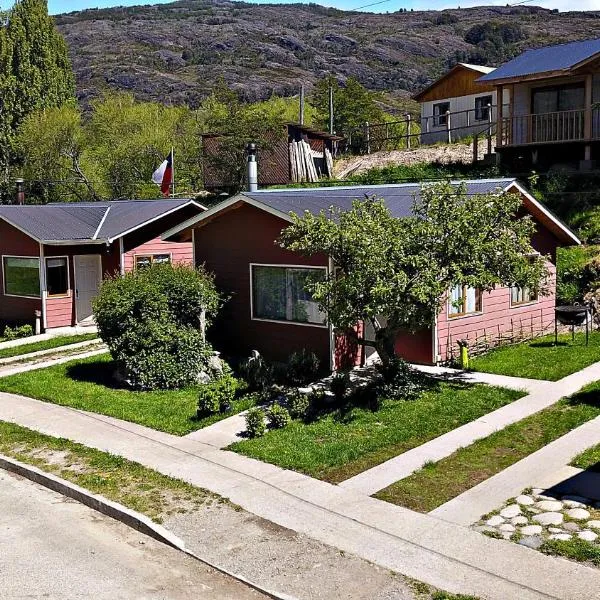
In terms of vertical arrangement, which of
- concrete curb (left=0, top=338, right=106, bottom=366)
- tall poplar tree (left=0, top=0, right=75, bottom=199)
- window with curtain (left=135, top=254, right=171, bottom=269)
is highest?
tall poplar tree (left=0, top=0, right=75, bottom=199)

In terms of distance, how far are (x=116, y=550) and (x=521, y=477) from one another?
5.22 m

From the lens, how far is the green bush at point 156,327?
16.5 metres

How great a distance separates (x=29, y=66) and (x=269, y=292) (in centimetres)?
5048

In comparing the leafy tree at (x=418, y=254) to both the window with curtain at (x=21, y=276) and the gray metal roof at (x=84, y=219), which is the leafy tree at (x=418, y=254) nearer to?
the gray metal roof at (x=84, y=219)

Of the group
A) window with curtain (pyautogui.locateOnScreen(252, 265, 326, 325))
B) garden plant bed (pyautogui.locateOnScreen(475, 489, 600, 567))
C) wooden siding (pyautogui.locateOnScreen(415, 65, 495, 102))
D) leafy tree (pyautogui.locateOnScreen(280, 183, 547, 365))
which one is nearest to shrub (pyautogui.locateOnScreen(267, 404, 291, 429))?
leafy tree (pyautogui.locateOnScreen(280, 183, 547, 365))

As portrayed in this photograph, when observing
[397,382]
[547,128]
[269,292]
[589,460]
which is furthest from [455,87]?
[589,460]

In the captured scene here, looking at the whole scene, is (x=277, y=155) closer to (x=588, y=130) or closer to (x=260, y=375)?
(x=588, y=130)

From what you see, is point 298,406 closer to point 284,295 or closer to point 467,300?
point 284,295

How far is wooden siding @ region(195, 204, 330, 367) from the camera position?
1745 centimetres

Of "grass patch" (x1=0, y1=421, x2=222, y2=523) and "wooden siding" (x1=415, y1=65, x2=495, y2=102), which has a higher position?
"wooden siding" (x1=415, y1=65, x2=495, y2=102)

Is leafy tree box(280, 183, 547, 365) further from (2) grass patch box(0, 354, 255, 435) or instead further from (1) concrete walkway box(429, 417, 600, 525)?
(2) grass patch box(0, 354, 255, 435)

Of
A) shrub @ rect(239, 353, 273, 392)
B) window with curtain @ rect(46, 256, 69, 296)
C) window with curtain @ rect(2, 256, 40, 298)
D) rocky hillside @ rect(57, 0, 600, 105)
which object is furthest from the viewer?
rocky hillside @ rect(57, 0, 600, 105)

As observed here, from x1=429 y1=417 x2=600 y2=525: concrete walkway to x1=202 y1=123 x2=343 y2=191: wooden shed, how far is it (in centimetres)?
2735

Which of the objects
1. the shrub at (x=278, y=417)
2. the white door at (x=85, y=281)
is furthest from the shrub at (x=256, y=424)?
the white door at (x=85, y=281)
